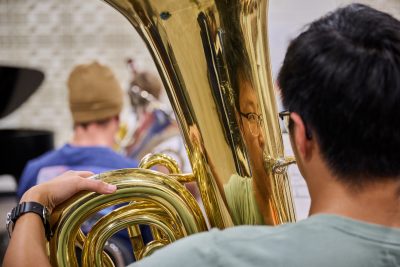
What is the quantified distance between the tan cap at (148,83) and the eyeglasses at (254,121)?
308 cm

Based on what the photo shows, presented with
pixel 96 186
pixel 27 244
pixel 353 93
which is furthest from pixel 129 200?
pixel 353 93

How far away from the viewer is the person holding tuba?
2.85 feet

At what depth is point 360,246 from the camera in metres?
0.87

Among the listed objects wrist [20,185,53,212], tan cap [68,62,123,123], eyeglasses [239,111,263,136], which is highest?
tan cap [68,62,123,123]

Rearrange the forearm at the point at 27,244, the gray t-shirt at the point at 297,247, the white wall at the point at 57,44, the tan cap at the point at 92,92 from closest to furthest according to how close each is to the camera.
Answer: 1. the gray t-shirt at the point at 297,247
2. the forearm at the point at 27,244
3. the tan cap at the point at 92,92
4. the white wall at the point at 57,44

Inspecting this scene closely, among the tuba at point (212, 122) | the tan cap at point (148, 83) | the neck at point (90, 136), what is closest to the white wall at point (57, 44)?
the tan cap at point (148, 83)

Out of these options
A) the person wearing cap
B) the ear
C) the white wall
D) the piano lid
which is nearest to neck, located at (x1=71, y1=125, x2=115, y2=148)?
the person wearing cap

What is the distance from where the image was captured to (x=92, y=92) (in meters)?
2.56

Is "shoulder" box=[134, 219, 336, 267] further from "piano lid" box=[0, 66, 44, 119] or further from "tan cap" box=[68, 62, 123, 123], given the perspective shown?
"piano lid" box=[0, 66, 44, 119]

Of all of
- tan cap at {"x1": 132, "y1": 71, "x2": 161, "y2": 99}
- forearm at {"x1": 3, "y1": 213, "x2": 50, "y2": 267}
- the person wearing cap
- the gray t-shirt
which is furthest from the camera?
tan cap at {"x1": 132, "y1": 71, "x2": 161, "y2": 99}

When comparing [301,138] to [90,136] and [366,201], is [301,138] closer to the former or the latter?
[366,201]

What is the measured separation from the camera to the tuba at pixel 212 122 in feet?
3.67

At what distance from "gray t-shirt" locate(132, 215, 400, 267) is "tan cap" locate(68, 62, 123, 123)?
1.72 m

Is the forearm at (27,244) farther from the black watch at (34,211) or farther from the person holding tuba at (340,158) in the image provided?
the person holding tuba at (340,158)
